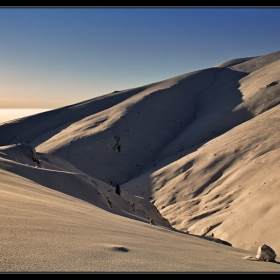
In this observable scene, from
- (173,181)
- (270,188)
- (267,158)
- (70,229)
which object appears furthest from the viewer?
(173,181)

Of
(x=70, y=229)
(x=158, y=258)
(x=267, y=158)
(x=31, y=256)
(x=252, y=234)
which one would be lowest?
(x=252, y=234)

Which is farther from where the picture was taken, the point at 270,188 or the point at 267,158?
the point at 267,158

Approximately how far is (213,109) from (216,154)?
699 inches

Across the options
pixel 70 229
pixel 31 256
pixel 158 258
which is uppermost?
pixel 31 256

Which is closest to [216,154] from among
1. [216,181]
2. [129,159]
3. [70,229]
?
[216,181]

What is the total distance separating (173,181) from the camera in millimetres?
24047

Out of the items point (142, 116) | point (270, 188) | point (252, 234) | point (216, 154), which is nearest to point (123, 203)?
point (252, 234)

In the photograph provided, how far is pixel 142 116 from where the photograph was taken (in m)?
42.8

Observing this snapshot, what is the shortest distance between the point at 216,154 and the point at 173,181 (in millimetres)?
4059

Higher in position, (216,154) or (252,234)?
(216,154)

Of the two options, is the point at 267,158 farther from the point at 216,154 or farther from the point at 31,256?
the point at 31,256

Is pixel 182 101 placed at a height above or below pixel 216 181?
above

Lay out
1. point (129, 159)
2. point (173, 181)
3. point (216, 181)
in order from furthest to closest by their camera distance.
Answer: point (129, 159), point (173, 181), point (216, 181)

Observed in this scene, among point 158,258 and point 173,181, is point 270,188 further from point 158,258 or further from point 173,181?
point 158,258
